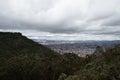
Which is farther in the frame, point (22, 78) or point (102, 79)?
point (22, 78)

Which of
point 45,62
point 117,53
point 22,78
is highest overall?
point 117,53

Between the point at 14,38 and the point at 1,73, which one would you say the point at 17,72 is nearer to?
the point at 1,73

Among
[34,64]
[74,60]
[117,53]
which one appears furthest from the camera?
[74,60]

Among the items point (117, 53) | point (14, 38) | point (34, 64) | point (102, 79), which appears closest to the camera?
point (102, 79)

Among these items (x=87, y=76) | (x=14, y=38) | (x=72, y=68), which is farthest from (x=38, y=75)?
(x=14, y=38)

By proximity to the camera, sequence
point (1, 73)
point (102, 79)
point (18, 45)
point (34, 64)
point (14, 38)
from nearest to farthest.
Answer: point (102, 79), point (1, 73), point (34, 64), point (18, 45), point (14, 38)

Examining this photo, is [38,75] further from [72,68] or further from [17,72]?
[72,68]

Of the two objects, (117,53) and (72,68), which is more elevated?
(117,53)

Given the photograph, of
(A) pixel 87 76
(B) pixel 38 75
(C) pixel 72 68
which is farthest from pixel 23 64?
(A) pixel 87 76

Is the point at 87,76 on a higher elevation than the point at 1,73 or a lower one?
higher
